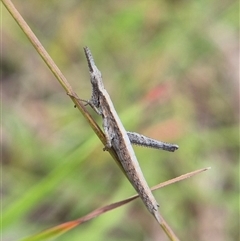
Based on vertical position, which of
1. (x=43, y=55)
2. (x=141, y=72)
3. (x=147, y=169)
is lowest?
(x=43, y=55)

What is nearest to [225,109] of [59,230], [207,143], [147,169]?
[207,143]

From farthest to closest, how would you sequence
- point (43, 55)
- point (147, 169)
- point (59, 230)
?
point (147, 169) < point (59, 230) < point (43, 55)

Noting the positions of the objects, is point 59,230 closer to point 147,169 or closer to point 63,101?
point 147,169

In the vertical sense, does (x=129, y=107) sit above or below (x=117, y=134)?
above

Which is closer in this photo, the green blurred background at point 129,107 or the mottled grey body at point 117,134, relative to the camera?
the mottled grey body at point 117,134

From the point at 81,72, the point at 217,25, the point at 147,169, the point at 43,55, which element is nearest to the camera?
the point at 43,55

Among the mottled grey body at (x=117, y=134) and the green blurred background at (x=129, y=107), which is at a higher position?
the green blurred background at (x=129, y=107)

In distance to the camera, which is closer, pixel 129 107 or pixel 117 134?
pixel 117 134

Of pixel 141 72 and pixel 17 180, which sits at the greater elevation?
pixel 141 72
